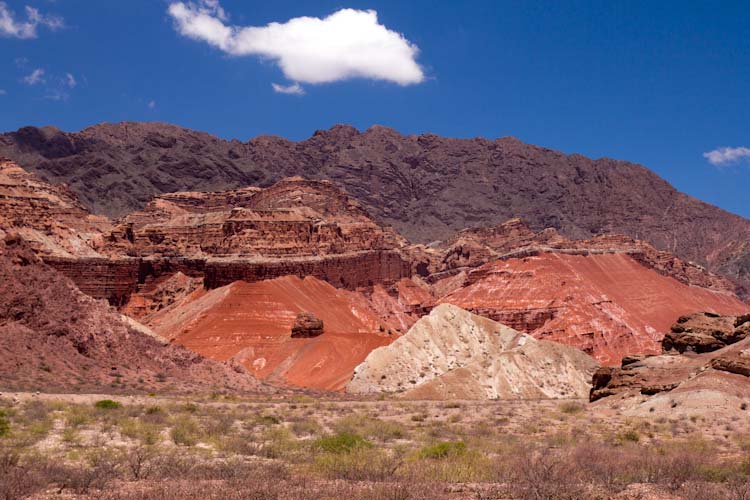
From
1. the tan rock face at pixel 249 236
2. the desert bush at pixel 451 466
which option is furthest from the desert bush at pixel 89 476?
the tan rock face at pixel 249 236

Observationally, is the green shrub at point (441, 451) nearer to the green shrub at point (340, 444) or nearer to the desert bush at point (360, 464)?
the desert bush at point (360, 464)

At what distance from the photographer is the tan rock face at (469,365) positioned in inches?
1567

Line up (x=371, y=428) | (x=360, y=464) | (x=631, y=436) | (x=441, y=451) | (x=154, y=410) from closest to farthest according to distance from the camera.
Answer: (x=360, y=464) < (x=441, y=451) < (x=631, y=436) < (x=371, y=428) < (x=154, y=410)

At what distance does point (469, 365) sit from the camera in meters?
42.1

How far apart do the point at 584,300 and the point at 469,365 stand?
121 feet

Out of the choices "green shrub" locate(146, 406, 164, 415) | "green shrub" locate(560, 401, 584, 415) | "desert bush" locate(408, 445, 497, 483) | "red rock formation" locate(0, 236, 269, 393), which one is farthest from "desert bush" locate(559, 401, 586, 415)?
"red rock formation" locate(0, 236, 269, 393)

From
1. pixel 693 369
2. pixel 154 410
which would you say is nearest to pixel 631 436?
pixel 693 369

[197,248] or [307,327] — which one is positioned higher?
[197,248]

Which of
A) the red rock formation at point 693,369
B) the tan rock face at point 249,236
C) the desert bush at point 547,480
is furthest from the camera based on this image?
the tan rock face at point 249,236

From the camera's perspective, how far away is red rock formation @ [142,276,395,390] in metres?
52.6

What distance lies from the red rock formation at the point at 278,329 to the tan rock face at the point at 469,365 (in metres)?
3.92

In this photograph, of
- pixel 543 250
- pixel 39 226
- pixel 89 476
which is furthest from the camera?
pixel 543 250

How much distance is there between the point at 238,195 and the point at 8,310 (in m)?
106

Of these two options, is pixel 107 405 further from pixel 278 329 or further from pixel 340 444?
pixel 278 329
